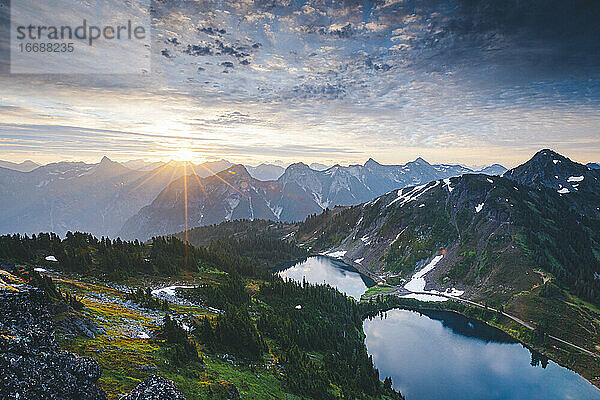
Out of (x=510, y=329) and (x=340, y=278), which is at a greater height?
(x=510, y=329)

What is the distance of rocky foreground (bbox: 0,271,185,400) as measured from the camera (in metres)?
15.7

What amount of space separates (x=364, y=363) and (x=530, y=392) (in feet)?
139

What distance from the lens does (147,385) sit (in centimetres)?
2017

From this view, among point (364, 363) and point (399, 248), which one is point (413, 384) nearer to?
point (364, 363)

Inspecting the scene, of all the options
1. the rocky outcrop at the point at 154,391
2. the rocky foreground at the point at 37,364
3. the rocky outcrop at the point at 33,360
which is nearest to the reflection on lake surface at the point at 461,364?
the rocky outcrop at the point at 154,391

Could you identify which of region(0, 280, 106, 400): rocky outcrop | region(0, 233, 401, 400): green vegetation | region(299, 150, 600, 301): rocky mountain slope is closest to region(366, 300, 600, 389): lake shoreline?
region(299, 150, 600, 301): rocky mountain slope

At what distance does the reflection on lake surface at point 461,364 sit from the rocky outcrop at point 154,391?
227 ft

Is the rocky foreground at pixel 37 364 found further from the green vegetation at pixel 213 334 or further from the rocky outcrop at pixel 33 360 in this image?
the green vegetation at pixel 213 334

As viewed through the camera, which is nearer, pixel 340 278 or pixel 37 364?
pixel 37 364

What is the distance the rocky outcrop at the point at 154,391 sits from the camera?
758 inches

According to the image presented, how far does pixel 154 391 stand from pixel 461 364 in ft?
309

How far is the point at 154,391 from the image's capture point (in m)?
19.7

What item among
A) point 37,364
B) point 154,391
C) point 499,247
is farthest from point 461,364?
point 37,364

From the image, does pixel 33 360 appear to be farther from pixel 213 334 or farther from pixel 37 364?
pixel 213 334
